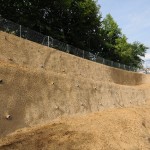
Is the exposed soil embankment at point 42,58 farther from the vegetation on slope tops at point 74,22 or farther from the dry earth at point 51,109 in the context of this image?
the vegetation on slope tops at point 74,22

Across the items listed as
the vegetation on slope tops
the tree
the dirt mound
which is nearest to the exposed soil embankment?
the dirt mound

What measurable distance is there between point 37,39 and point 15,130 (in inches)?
534

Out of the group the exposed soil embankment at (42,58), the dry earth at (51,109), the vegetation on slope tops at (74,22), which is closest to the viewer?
the dry earth at (51,109)

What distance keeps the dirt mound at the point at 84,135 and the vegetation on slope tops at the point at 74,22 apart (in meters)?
23.2

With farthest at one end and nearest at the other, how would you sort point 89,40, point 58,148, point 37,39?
1. point 89,40
2. point 37,39
3. point 58,148

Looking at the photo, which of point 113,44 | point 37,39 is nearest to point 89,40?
point 113,44

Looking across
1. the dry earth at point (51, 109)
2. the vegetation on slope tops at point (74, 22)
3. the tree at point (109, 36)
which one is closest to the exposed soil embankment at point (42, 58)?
the dry earth at point (51, 109)

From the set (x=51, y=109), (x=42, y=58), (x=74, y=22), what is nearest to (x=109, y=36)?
(x=74, y=22)

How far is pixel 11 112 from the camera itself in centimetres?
1308

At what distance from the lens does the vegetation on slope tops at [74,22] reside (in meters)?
39.8

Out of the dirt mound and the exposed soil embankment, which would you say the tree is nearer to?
the exposed soil embankment

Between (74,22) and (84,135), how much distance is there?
36.8 m

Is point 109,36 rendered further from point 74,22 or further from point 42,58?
point 42,58

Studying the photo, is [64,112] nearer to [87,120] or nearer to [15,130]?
[87,120]
